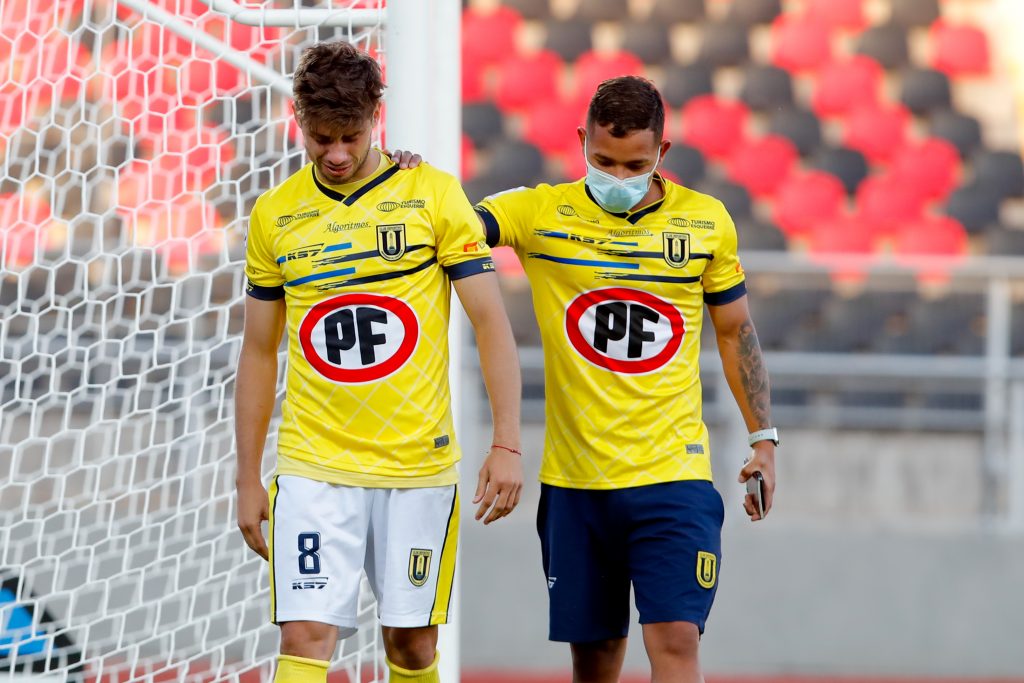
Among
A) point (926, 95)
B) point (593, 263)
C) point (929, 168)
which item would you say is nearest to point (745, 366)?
point (593, 263)

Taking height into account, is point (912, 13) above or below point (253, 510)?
above

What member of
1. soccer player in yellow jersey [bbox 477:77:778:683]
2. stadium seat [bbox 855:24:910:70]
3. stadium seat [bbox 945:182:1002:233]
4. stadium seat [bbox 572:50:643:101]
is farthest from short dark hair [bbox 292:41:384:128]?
stadium seat [bbox 855:24:910:70]

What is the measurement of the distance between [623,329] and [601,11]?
7.33 m

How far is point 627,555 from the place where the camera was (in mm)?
2902

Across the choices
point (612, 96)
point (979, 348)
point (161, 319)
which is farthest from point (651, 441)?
point (979, 348)

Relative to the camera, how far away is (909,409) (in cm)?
575

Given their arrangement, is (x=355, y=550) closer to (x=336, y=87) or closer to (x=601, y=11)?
(x=336, y=87)

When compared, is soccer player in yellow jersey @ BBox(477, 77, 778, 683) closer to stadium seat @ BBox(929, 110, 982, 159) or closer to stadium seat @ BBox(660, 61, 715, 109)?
stadium seat @ BBox(660, 61, 715, 109)

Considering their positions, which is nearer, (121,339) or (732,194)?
(121,339)

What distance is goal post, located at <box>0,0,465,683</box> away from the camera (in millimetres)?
3686

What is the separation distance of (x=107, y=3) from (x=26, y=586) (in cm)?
159

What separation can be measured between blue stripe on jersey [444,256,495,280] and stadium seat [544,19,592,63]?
733cm

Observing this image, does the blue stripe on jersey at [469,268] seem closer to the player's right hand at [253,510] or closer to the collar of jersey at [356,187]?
the collar of jersey at [356,187]

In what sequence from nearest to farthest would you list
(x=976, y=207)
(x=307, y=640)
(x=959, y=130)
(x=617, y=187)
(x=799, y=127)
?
(x=307, y=640), (x=617, y=187), (x=976, y=207), (x=959, y=130), (x=799, y=127)
